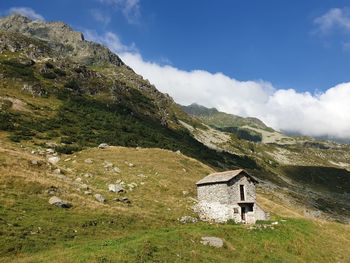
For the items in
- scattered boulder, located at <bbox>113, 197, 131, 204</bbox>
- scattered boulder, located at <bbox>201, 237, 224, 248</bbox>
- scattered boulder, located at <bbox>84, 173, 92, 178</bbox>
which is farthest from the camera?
scattered boulder, located at <bbox>84, 173, 92, 178</bbox>

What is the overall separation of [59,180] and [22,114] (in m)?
55.8

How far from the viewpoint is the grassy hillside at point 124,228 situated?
90.5ft

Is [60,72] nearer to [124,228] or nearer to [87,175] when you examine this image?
[87,175]

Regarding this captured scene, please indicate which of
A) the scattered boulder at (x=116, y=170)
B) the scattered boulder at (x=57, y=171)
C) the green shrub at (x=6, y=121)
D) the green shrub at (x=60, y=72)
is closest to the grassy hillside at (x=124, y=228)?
the scattered boulder at (x=57, y=171)

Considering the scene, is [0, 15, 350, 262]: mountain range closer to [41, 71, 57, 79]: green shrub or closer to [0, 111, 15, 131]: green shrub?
[0, 111, 15, 131]: green shrub

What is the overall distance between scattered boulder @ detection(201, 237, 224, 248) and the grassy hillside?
0.46m

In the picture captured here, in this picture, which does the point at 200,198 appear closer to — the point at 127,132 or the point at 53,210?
the point at 53,210

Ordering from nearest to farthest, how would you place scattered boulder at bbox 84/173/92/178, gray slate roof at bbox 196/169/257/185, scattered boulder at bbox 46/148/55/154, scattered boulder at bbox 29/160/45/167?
gray slate roof at bbox 196/169/257/185 < scattered boulder at bbox 29/160/45/167 < scattered boulder at bbox 84/173/92/178 < scattered boulder at bbox 46/148/55/154

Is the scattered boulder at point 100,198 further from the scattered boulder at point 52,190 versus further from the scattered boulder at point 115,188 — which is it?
the scattered boulder at point 115,188

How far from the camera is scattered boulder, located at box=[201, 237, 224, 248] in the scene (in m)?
32.4

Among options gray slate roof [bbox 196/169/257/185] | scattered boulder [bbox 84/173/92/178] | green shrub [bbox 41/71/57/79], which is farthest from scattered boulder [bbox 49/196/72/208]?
green shrub [bbox 41/71/57/79]

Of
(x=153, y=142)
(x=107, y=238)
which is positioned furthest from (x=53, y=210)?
(x=153, y=142)

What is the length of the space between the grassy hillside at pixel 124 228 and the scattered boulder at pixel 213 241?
46 centimetres

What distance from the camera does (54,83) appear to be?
457ft
